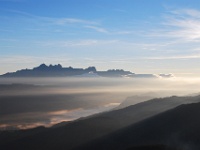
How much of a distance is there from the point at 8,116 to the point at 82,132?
2002 inches

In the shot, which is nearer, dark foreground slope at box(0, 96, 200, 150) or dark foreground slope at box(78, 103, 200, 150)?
dark foreground slope at box(78, 103, 200, 150)

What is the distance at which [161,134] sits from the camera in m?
44.2

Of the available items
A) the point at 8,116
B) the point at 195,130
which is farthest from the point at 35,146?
the point at 8,116

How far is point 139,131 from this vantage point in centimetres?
4706

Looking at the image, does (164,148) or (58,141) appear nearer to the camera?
(164,148)

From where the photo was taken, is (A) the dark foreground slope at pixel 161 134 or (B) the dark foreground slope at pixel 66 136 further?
(B) the dark foreground slope at pixel 66 136

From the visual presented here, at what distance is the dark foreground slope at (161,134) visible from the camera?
134ft

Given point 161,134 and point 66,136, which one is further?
point 66,136

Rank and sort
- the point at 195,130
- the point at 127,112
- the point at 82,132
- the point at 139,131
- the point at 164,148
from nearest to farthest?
the point at 164,148
the point at 195,130
the point at 139,131
the point at 82,132
the point at 127,112

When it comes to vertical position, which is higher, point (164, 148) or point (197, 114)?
point (197, 114)

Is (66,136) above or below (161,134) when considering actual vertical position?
below

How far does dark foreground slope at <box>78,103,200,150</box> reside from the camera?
134ft

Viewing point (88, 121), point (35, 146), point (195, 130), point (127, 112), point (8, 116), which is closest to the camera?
point (195, 130)

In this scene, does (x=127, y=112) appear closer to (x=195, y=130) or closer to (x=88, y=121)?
(x=88, y=121)
